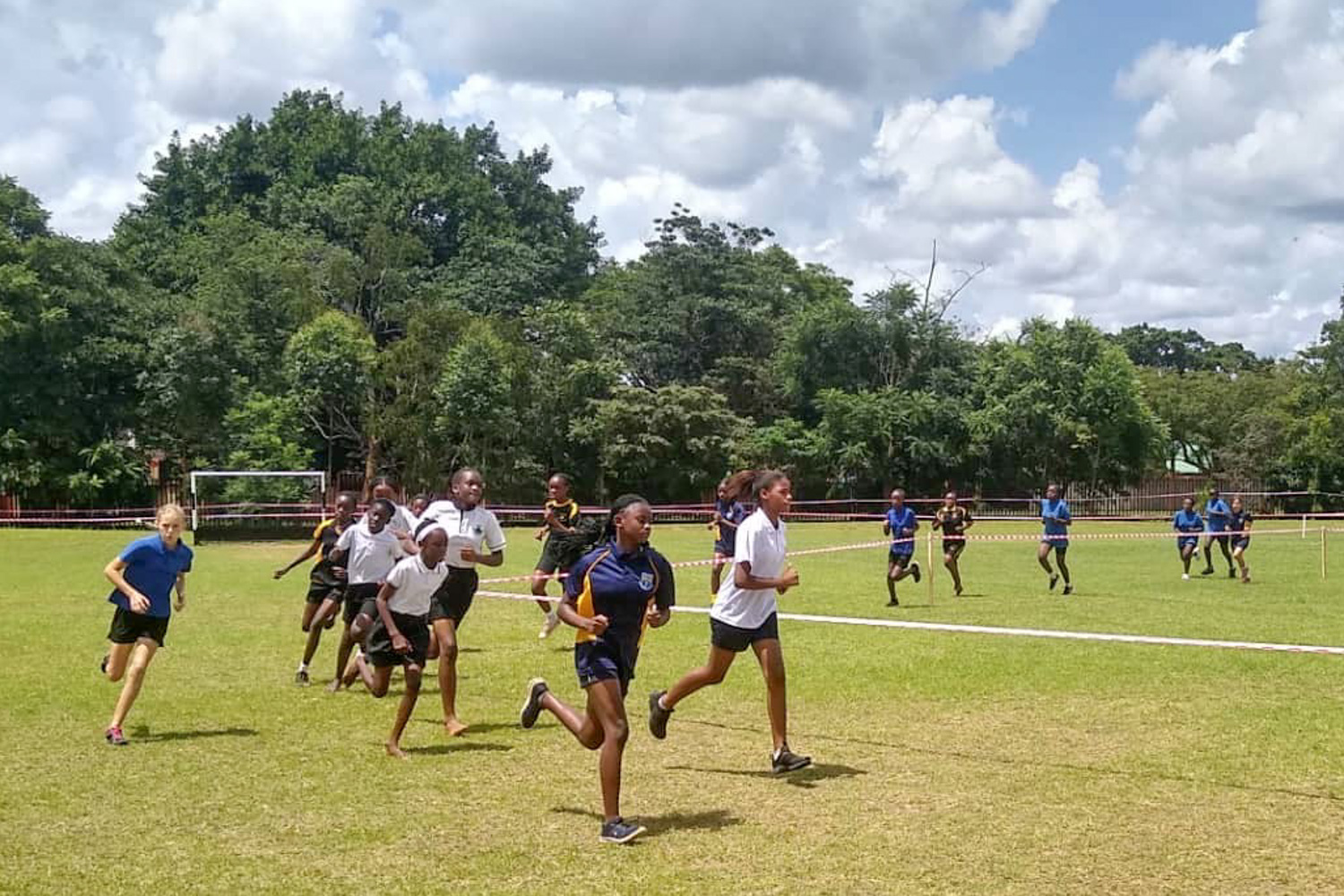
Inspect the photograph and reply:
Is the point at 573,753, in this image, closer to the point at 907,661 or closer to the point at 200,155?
the point at 907,661

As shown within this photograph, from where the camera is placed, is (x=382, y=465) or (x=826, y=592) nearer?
(x=826, y=592)

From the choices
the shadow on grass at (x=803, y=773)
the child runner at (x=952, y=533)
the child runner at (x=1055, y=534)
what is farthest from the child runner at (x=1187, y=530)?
the shadow on grass at (x=803, y=773)

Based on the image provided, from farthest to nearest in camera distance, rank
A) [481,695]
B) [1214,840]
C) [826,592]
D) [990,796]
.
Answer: [826,592]
[481,695]
[990,796]
[1214,840]

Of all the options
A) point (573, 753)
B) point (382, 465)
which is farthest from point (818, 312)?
point (573, 753)

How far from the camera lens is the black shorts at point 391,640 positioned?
9633 millimetres

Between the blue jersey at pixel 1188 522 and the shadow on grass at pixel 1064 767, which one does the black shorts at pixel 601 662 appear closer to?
the shadow on grass at pixel 1064 767

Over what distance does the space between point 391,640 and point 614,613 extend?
2907mm

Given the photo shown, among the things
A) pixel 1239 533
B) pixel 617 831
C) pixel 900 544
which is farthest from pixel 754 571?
pixel 1239 533

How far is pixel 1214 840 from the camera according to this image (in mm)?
6891

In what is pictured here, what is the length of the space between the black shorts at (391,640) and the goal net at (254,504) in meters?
29.4

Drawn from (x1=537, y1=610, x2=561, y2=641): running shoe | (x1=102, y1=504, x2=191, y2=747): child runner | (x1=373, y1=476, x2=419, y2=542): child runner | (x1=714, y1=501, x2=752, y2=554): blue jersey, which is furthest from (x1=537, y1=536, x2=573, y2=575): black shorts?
(x1=102, y1=504, x2=191, y2=747): child runner

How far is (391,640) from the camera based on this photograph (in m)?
9.56

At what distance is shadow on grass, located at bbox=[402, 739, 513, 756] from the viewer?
363 inches

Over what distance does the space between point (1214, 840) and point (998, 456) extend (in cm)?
5253
